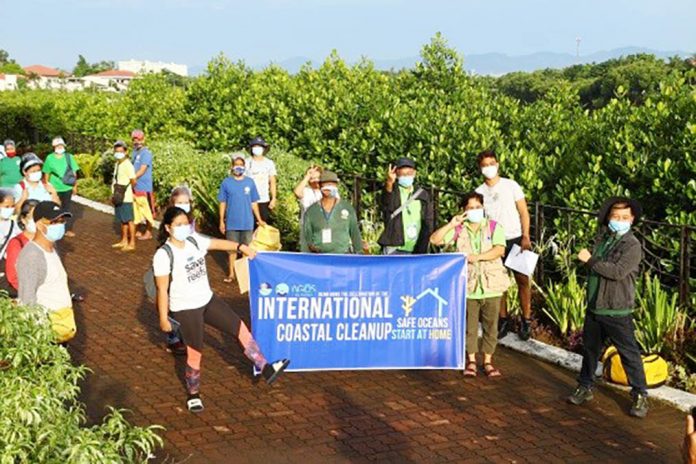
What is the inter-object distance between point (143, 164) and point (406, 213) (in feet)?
20.5

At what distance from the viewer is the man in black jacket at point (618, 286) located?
7418mm

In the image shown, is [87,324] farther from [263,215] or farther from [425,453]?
[425,453]

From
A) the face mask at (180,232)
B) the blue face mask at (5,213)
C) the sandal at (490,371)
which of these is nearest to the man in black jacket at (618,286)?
the sandal at (490,371)

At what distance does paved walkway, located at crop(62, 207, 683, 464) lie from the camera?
22.8 feet

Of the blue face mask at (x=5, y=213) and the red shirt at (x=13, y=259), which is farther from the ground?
the blue face mask at (x=5, y=213)

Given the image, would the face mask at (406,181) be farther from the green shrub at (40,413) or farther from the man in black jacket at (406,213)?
the green shrub at (40,413)

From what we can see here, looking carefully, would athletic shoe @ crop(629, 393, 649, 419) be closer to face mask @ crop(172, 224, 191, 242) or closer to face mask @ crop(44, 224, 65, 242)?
face mask @ crop(172, 224, 191, 242)

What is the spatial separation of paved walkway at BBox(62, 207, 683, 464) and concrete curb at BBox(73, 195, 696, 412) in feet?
0.29

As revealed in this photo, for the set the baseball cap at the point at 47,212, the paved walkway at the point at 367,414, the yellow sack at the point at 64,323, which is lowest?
the paved walkway at the point at 367,414

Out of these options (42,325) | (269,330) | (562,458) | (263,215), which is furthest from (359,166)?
(42,325)

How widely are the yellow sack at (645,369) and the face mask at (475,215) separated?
1.54 meters

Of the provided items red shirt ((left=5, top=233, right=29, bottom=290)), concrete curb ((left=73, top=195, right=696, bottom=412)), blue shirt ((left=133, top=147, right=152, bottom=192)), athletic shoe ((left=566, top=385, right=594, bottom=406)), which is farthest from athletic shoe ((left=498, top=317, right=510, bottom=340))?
blue shirt ((left=133, top=147, right=152, bottom=192))

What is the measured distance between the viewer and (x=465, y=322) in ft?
28.8

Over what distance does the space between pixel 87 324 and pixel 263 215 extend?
3.14m
